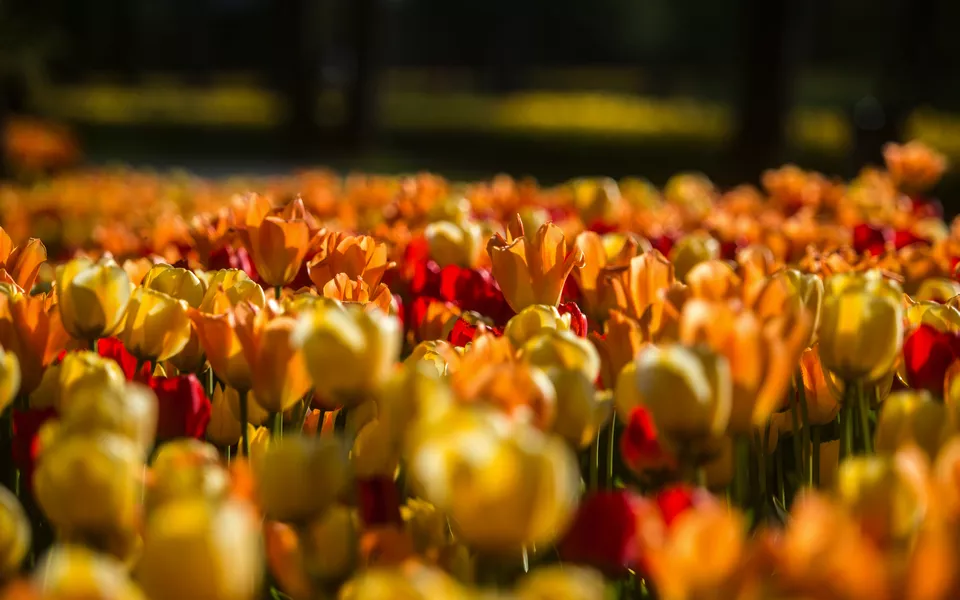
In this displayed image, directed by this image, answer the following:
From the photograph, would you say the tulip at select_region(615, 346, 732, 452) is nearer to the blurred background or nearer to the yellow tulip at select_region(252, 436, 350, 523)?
the yellow tulip at select_region(252, 436, 350, 523)

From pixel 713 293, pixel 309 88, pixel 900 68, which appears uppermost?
pixel 713 293

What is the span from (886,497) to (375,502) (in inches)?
18.1

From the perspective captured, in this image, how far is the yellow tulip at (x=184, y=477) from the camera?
3.04 ft

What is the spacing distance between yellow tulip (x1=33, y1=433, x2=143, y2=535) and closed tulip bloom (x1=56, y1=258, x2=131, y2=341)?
0.55 m

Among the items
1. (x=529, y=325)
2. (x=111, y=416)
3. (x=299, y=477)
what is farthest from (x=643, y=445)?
(x=111, y=416)

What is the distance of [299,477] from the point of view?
3.19 feet

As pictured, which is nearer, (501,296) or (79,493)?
(79,493)

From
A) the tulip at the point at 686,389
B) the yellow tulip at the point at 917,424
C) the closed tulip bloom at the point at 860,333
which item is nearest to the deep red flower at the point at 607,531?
the tulip at the point at 686,389

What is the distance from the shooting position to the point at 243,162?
2042 cm

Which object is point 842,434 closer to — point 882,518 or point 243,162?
point 882,518

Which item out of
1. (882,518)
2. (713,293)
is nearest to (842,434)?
(713,293)

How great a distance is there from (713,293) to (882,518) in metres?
0.53

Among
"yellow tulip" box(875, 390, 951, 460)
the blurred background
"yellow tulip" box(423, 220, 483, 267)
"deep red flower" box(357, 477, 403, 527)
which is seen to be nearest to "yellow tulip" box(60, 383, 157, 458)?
"deep red flower" box(357, 477, 403, 527)

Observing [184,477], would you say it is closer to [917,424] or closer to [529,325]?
[529,325]
